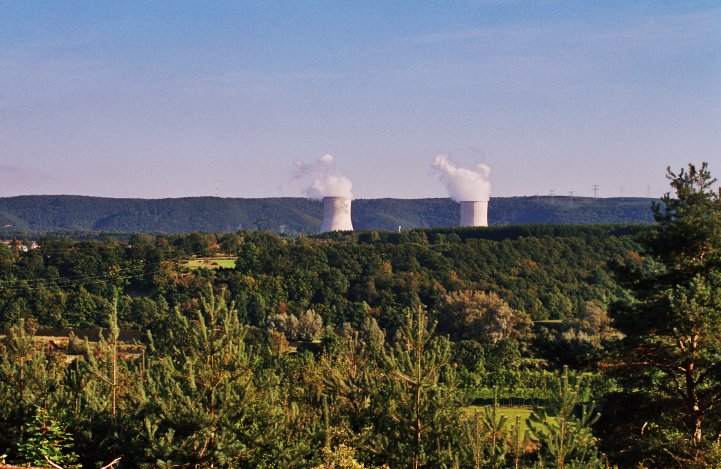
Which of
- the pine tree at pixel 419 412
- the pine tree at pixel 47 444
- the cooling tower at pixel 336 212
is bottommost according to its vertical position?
the pine tree at pixel 47 444

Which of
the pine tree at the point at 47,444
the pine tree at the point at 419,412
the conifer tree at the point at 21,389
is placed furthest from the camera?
the conifer tree at the point at 21,389

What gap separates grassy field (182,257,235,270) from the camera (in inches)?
3629

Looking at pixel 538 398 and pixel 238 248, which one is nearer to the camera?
pixel 538 398

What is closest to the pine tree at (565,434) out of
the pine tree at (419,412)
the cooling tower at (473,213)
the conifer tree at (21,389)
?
the pine tree at (419,412)

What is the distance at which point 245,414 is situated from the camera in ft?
53.9

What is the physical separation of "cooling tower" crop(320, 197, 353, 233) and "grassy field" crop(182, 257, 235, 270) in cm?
1737

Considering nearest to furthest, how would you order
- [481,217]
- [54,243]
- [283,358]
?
[283,358], [54,243], [481,217]

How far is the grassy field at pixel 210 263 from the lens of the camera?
302 feet

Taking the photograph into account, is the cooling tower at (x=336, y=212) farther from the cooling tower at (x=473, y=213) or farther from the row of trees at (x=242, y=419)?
the row of trees at (x=242, y=419)

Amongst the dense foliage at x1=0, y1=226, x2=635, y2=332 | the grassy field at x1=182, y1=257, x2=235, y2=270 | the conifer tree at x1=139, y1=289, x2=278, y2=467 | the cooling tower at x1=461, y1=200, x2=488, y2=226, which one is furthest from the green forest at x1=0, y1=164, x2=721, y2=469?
the cooling tower at x1=461, y1=200, x2=488, y2=226

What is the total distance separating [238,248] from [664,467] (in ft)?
284

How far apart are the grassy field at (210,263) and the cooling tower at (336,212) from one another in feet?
57.0

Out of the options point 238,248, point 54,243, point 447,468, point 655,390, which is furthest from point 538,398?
point 54,243

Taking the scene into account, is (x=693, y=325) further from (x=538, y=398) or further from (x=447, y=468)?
(x=538, y=398)
